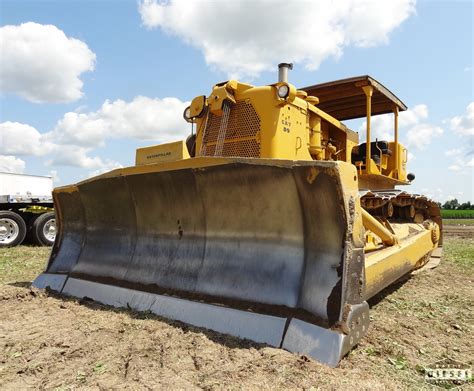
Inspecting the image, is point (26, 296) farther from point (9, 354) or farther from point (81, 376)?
point (81, 376)

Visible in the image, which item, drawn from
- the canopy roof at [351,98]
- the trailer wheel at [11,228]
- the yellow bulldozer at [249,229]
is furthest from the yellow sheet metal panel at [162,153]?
the trailer wheel at [11,228]

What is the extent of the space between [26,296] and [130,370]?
93.5 inches

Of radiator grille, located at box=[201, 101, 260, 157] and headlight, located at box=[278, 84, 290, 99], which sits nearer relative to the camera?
headlight, located at box=[278, 84, 290, 99]

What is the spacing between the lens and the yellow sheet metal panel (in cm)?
385

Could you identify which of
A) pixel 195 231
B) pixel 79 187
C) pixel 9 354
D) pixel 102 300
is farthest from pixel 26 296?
pixel 195 231

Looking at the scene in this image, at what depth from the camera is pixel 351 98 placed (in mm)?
6031

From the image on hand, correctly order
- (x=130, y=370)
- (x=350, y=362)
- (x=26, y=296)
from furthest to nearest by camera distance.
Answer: (x=26, y=296)
(x=350, y=362)
(x=130, y=370)

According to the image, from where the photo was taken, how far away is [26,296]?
4289mm

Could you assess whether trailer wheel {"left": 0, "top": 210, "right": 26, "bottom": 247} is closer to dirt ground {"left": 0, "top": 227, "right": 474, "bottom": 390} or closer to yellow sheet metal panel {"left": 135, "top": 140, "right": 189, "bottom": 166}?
dirt ground {"left": 0, "top": 227, "right": 474, "bottom": 390}

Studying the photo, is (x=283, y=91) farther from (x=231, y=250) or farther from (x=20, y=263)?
(x=20, y=263)

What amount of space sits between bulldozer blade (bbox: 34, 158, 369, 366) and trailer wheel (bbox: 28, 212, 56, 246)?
6.65 metres

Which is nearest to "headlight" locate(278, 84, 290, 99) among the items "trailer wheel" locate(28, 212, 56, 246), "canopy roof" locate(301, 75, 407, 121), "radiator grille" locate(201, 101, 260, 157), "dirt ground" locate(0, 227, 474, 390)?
"radiator grille" locate(201, 101, 260, 157)

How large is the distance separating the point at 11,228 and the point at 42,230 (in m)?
0.73

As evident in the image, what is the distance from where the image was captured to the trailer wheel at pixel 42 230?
435 inches
